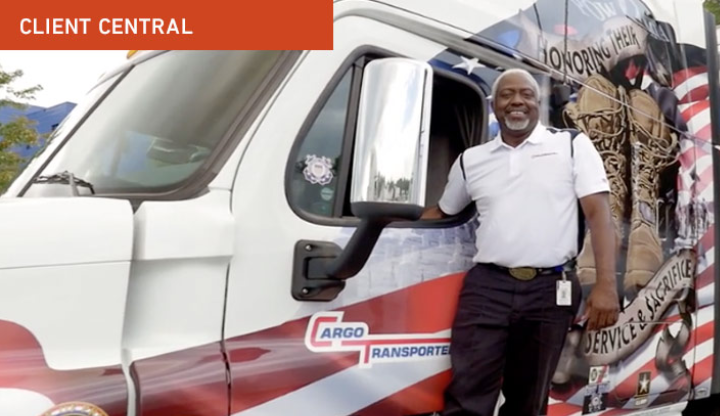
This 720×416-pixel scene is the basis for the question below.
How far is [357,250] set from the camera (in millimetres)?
1946

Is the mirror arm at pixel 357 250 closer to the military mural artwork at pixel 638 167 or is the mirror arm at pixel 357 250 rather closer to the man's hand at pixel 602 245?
the man's hand at pixel 602 245

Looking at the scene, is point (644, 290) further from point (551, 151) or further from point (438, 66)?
point (438, 66)

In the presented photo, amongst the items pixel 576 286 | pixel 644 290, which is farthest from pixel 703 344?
pixel 576 286

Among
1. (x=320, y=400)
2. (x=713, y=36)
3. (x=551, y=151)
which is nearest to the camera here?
(x=320, y=400)

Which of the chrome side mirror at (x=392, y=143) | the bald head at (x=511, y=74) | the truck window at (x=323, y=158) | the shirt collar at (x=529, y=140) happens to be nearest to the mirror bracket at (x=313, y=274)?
the truck window at (x=323, y=158)

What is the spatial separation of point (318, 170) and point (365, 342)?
520mm

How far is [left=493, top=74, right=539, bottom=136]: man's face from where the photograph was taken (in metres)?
2.57

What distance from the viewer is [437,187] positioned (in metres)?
2.71

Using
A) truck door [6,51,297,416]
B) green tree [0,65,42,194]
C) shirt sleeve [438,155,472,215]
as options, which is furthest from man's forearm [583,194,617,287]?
green tree [0,65,42,194]

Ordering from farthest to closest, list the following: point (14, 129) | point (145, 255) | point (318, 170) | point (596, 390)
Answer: point (14, 129) < point (596, 390) < point (318, 170) < point (145, 255)

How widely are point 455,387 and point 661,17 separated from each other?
7.77ft

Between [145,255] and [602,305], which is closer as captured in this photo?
[145,255]

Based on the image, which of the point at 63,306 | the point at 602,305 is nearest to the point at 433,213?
the point at 602,305

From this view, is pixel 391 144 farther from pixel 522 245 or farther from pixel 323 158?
pixel 522 245
